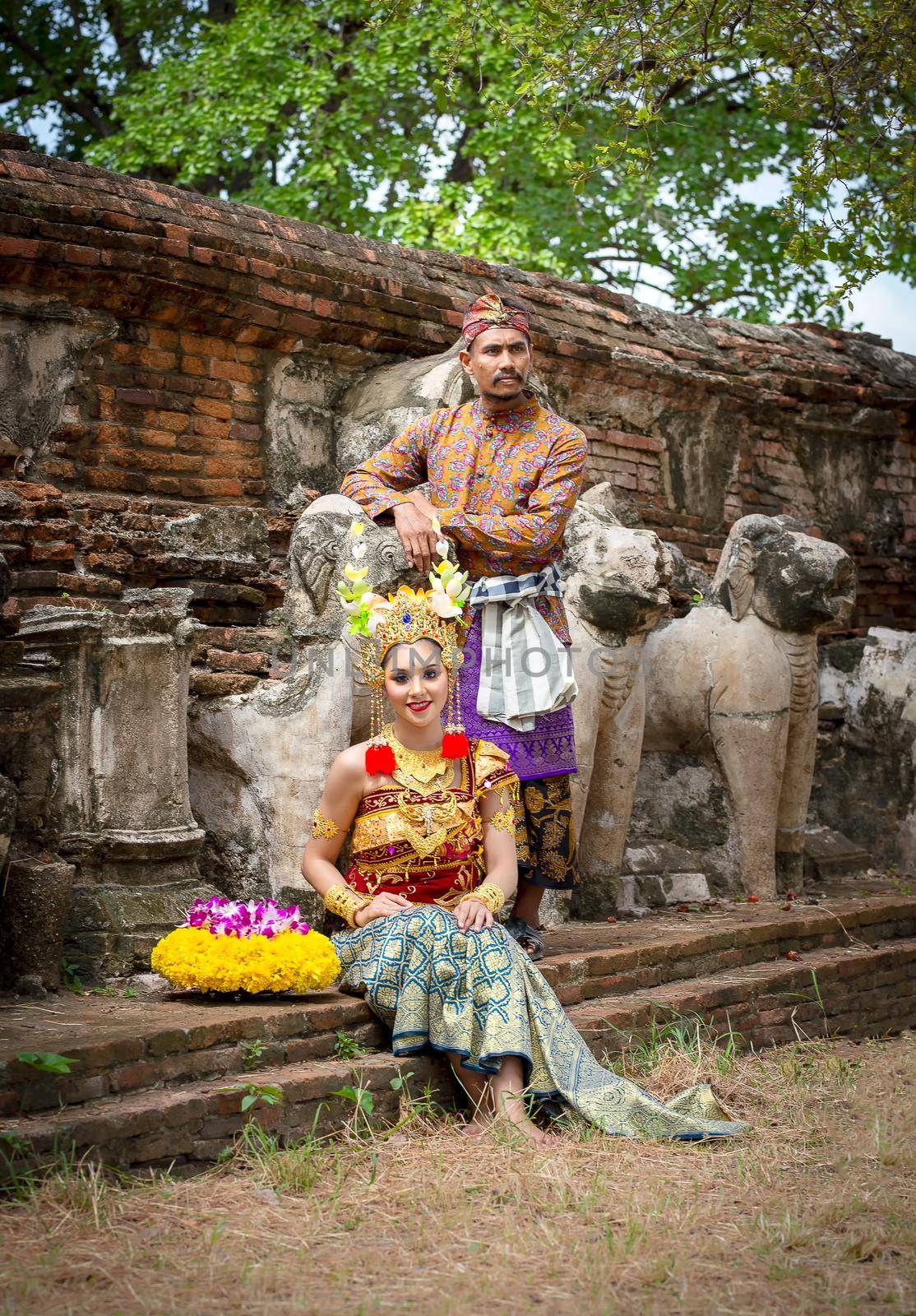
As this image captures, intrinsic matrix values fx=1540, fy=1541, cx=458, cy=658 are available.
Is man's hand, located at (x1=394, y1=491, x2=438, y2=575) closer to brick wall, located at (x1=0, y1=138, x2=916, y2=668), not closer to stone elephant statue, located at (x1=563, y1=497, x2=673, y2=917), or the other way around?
brick wall, located at (x1=0, y1=138, x2=916, y2=668)

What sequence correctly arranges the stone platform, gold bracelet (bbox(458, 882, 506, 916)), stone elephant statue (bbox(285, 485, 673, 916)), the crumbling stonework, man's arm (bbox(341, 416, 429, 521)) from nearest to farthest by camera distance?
the stone platform, gold bracelet (bbox(458, 882, 506, 916)), man's arm (bbox(341, 416, 429, 521)), stone elephant statue (bbox(285, 485, 673, 916)), the crumbling stonework

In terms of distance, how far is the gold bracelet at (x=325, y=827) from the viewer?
4.29 meters

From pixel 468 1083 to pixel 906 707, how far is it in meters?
4.32

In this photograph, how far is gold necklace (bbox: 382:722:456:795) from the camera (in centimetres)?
429

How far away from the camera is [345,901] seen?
164 inches

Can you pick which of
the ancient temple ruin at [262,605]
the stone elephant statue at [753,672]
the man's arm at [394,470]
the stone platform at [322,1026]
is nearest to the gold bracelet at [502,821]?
the stone platform at [322,1026]

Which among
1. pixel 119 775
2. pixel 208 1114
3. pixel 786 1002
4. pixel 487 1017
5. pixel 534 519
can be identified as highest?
pixel 534 519

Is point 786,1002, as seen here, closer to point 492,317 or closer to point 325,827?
point 325,827

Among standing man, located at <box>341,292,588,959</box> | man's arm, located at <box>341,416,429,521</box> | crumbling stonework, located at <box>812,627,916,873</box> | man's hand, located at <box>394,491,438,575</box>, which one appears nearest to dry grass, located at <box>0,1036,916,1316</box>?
standing man, located at <box>341,292,588,959</box>

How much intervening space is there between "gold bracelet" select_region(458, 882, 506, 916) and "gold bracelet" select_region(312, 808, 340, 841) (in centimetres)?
41

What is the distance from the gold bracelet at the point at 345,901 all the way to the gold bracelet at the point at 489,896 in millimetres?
271

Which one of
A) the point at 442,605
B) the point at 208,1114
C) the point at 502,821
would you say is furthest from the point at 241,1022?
the point at 442,605

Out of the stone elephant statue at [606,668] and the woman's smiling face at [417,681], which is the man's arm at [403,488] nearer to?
the woman's smiling face at [417,681]

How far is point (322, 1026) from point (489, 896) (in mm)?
566
